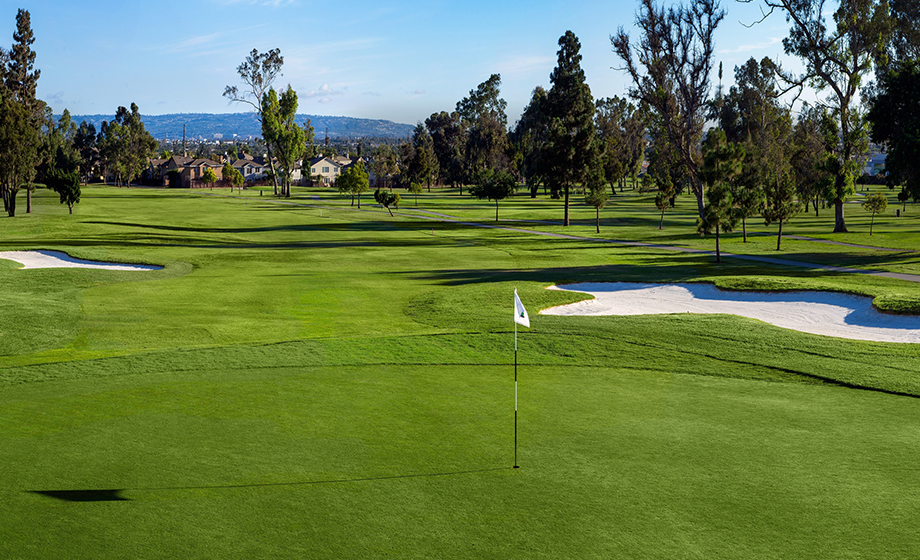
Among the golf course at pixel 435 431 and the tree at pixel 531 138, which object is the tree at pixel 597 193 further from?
the tree at pixel 531 138

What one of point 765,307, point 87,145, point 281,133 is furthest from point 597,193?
point 87,145

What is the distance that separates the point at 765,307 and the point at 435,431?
65.0ft

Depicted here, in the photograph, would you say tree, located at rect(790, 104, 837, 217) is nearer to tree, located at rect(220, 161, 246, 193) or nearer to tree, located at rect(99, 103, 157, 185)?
tree, located at rect(220, 161, 246, 193)

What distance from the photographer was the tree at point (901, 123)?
43.2m

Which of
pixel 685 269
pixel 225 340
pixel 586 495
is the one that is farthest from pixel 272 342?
pixel 685 269

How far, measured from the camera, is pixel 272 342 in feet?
59.3

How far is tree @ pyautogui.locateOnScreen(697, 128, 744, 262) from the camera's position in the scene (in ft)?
124

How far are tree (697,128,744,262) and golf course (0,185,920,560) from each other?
1164 cm

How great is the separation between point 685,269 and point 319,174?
156 metres

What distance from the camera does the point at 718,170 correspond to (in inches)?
1494

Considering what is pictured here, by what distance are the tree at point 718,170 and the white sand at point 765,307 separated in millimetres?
9829

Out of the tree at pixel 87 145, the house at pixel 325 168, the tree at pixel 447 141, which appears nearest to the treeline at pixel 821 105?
the tree at pixel 447 141

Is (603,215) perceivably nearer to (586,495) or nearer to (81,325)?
(81,325)

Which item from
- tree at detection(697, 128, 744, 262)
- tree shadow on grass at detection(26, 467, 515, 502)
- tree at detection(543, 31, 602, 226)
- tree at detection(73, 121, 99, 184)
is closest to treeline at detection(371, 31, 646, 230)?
tree at detection(543, 31, 602, 226)
